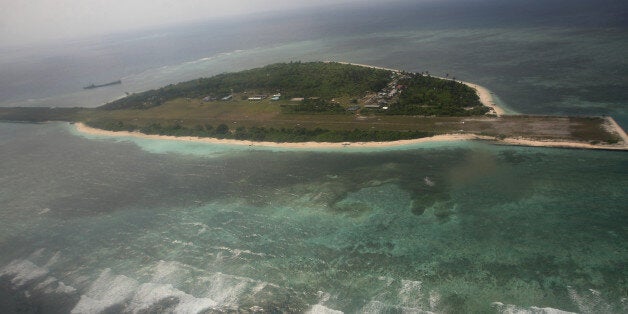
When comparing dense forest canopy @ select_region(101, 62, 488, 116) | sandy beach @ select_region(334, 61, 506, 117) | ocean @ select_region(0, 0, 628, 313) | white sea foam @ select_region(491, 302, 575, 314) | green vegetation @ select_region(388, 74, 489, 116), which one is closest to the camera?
white sea foam @ select_region(491, 302, 575, 314)

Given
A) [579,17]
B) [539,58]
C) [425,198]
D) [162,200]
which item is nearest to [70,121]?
[162,200]

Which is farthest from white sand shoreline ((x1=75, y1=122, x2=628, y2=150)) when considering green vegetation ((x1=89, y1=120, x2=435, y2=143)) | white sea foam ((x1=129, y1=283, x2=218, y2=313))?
white sea foam ((x1=129, y1=283, x2=218, y2=313))

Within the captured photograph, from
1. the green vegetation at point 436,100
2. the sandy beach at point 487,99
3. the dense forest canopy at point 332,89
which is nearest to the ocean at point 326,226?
the sandy beach at point 487,99

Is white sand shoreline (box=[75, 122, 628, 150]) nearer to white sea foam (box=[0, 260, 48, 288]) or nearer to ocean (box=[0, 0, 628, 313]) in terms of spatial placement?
ocean (box=[0, 0, 628, 313])

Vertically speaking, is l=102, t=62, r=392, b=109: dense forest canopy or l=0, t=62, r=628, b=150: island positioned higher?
l=102, t=62, r=392, b=109: dense forest canopy

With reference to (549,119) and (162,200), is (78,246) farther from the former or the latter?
(549,119)

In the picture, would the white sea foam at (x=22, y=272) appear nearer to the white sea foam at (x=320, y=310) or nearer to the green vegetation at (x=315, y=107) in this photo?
the white sea foam at (x=320, y=310)
